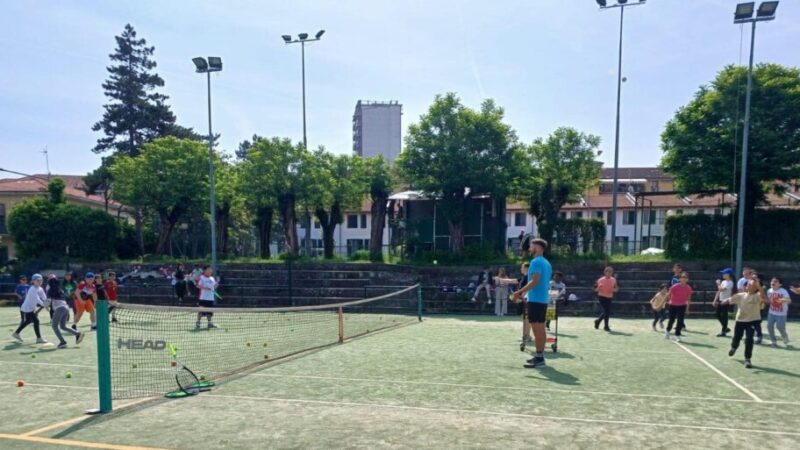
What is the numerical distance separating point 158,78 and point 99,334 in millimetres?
55364

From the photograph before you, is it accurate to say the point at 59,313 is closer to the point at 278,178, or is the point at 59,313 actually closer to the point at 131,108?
the point at 278,178

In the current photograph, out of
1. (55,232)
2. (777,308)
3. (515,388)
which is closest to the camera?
(515,388)

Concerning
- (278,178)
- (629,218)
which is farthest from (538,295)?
(629,218)

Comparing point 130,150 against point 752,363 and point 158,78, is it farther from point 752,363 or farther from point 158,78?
point 752,363

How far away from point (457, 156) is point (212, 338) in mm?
17885

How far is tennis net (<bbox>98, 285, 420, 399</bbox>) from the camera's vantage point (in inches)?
357

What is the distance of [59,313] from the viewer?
13.8m

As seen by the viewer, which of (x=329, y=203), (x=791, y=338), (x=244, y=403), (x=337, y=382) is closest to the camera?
(x=244, y=403)

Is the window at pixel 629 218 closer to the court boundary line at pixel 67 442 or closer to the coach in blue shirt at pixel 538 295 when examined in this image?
the coach in blue shirt at pixel 538 295

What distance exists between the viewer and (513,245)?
35688mm

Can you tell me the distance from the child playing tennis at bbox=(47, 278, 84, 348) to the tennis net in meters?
1.20

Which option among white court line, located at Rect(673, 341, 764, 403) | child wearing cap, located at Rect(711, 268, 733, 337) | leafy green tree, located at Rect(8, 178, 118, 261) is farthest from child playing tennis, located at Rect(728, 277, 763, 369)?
leafy green tree, located at Rect(8, 178, 118, 261)

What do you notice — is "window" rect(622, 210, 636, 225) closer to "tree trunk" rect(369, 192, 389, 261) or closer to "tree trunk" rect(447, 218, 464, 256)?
"tree trunk" rect(447, 218, 464, 256)

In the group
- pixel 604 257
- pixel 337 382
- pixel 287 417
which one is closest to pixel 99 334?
pixel 287 417
